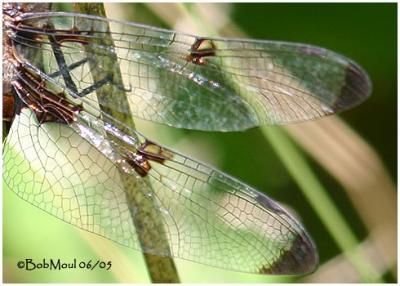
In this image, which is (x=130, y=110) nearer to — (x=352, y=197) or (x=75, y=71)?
(x=75, y=71)

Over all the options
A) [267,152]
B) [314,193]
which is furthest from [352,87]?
[267,152]

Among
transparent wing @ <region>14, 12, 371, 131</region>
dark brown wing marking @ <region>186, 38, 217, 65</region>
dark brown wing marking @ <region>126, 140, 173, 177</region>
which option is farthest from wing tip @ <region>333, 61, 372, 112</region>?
dark brown wing marking @ <region>126, 140, 173, 177</region>

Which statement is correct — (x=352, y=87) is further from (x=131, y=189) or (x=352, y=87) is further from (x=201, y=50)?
(x=131, y=189)

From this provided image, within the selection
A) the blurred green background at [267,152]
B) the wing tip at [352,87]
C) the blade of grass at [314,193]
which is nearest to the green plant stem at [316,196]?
the blade of grass at [314,193]

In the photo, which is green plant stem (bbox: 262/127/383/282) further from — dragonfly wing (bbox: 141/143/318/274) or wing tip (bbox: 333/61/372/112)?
dragonfly wing (bbox: 141/143/318/274)

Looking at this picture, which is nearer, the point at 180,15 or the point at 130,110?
the point at 130,110

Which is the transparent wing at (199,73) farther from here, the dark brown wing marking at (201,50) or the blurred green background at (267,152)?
the blurred green background at (267,152)

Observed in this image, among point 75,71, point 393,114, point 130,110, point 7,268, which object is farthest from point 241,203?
point 393,114
